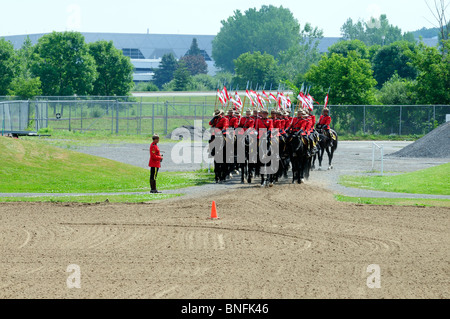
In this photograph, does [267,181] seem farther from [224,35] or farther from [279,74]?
[224,35]

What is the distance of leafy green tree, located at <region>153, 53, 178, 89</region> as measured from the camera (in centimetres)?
13550

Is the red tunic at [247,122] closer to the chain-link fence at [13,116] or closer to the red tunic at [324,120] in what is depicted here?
the red tunic at [324,120]

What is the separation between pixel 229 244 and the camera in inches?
577

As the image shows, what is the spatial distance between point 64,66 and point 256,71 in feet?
121

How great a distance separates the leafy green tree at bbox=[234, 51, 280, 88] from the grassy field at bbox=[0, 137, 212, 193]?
62.7 m

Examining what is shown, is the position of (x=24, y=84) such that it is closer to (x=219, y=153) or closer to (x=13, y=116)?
(x=13, y=116)

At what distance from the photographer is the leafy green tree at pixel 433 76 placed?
193 ft

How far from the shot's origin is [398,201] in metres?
22.0

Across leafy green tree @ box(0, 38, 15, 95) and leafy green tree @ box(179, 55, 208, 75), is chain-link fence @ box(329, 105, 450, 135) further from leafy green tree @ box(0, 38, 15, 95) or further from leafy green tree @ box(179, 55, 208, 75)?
leafy green tree @ box(179, 55, 208, 75)

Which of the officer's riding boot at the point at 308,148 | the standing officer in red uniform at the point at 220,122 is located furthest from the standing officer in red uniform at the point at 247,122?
the officer's riding boot at the point at 308,148

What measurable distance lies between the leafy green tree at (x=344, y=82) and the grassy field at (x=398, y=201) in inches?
1593

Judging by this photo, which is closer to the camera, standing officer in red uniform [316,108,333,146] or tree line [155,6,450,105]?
standing officer in red uniform [316,108,333,146]

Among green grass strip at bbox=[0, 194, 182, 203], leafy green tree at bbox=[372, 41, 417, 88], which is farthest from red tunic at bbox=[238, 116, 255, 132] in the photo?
leafy green tree at bbox=[372, 41, 417, 88]
